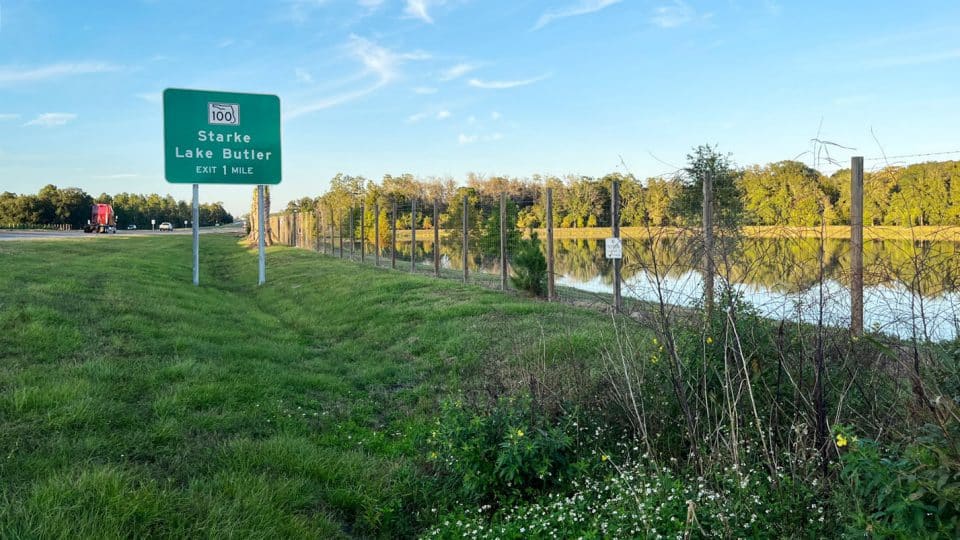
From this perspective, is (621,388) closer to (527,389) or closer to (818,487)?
(527,389)

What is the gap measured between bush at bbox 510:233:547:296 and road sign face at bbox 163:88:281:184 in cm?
772

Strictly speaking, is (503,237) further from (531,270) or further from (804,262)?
(804,262)

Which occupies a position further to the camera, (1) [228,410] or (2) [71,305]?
(2) [71,305]

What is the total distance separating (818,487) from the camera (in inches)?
114

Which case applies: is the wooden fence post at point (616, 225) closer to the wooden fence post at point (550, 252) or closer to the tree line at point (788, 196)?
the tree line at point (788, 196)

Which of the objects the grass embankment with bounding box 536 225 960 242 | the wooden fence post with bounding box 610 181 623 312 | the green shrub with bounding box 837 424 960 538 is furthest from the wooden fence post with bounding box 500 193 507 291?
the green shrub with bounding box 837 424 960 538

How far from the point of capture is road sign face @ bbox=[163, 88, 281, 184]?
14867mm

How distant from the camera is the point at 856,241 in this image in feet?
19.5

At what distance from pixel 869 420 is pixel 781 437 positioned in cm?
47

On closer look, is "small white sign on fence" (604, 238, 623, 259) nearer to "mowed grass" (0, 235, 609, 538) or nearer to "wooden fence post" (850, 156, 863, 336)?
"mowed grass" (0, 235, 609, 538)

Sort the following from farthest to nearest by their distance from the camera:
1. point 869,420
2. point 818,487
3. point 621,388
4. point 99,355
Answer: point 99,355 → point 621,388 → point 869,420 → point 818,487

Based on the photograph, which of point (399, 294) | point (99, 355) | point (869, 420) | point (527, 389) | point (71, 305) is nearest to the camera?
point (869, 420)

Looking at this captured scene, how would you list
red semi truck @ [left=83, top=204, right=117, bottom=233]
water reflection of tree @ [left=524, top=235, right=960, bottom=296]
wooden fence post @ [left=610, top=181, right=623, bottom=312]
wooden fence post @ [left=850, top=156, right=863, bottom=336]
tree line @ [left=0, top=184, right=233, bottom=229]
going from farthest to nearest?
tree line @ [left=0, top=184, right=233, bottom=229]
red semi truck @ [left=83, top=204, right=117, bottom=233]
wooden fence post @ [left=610, top=181, right=623, bottom=312]
wooden fence post @ [left=850, top=156, right=863, bottom=336]
water reflection of tree @ [left=524, top=235, right=960, bottom=296]

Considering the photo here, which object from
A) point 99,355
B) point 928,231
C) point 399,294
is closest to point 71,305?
point 99,355
